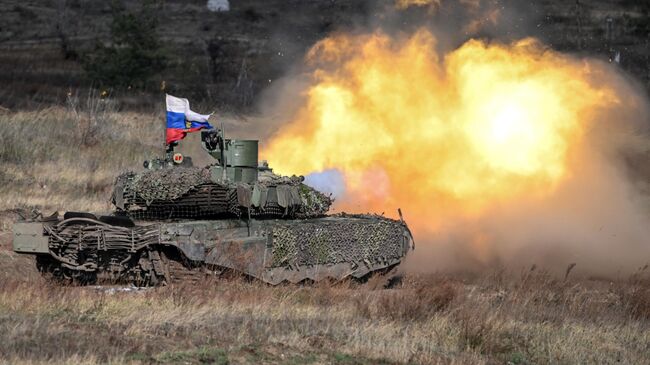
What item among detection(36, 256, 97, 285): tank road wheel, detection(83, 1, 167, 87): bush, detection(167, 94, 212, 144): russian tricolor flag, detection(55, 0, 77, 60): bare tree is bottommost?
detection(36, 256, 97, 285): tank road wheel

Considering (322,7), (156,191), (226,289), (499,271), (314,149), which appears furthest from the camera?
(322,7)

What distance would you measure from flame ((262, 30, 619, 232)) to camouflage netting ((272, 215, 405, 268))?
4243 mm

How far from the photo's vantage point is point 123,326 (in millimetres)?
13984

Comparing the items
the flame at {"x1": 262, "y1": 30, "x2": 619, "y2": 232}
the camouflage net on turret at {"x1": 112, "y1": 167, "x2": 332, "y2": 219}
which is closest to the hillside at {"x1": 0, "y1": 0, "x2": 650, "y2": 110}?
the flame at {"x1": 262, "y1": 30, "x2": 619, "y2": 232}

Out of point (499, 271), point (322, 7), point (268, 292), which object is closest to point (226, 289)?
point (268, 292)

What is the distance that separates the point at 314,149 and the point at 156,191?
24.7 feet

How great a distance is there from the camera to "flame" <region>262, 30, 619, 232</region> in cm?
2678

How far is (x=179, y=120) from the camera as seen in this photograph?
22188 millimetres

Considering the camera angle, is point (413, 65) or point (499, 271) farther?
point (413, 65)

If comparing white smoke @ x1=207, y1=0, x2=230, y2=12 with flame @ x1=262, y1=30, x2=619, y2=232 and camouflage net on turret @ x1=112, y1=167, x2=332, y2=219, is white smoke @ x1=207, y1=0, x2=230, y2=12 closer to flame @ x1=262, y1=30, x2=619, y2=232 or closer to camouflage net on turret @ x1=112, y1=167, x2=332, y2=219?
flame @ x1=262, y1=30, x2=619, y2=232

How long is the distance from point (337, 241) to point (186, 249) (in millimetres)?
3569

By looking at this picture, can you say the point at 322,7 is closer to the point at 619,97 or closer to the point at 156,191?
the point at 619,97

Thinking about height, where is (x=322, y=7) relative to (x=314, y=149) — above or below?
above

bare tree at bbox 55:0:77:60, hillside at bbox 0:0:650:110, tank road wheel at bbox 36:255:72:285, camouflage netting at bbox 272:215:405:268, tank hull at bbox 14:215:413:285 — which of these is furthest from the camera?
bare tree at bbox 55:0:77:60
